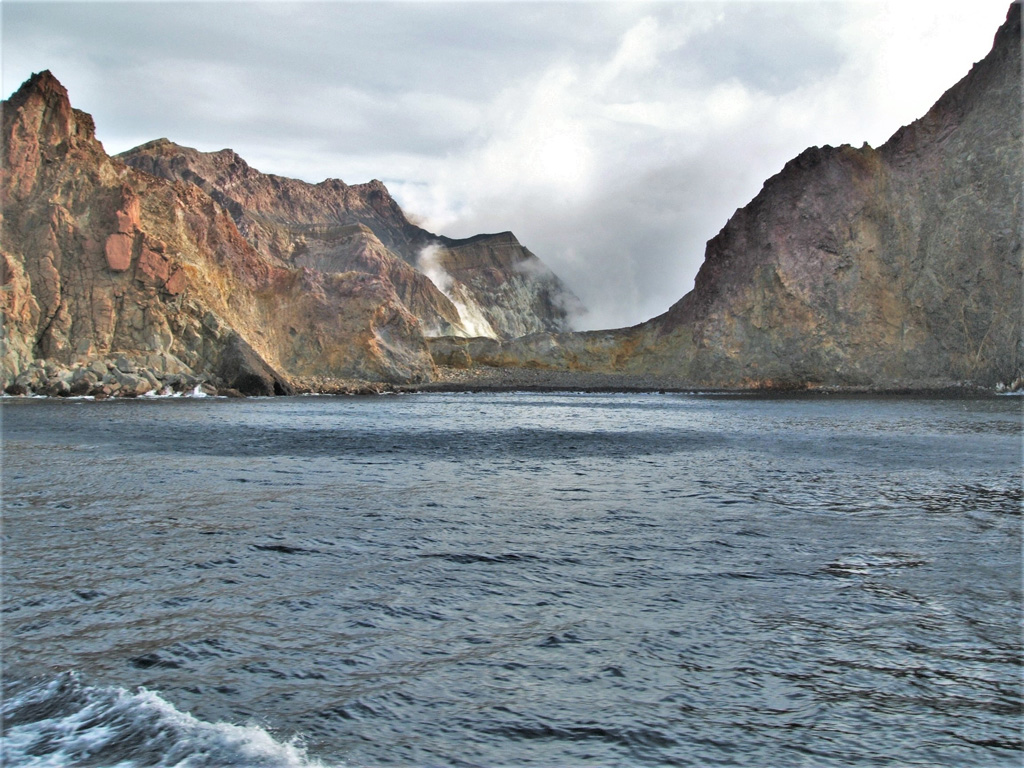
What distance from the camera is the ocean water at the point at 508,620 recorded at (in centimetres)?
654

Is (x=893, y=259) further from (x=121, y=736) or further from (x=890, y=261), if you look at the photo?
(x=121, y=736)

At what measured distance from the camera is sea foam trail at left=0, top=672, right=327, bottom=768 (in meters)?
6.15

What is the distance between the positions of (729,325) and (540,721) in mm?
108872

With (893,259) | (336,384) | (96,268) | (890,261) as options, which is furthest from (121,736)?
(890,261)

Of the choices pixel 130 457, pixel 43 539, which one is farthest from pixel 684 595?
pixel 130 457

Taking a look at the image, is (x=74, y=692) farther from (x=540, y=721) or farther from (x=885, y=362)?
(x=885, y=362)

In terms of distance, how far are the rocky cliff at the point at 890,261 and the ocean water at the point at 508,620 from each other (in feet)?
222

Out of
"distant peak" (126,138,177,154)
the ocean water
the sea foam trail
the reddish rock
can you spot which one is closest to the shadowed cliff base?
the reddish rock

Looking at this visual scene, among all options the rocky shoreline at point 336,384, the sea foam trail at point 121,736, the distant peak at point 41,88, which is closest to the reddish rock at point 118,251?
the rocky shoreline at point 336,384

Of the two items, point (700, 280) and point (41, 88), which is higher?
point (41, 88)

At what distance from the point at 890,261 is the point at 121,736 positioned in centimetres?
10324

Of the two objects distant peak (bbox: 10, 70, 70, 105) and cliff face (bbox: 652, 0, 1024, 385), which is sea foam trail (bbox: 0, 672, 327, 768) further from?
cliff face (bbox: 652, 0, 1024, 385)

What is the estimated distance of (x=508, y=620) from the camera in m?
9.51

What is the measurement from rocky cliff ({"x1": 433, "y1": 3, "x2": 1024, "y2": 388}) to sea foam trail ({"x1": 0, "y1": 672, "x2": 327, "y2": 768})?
85109mm
